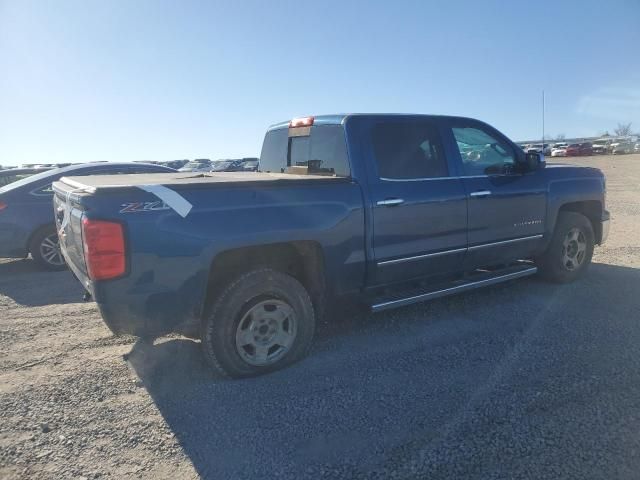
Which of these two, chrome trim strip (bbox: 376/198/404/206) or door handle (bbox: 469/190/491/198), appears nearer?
chrome trim strip (bbox: 376/198/404/206)

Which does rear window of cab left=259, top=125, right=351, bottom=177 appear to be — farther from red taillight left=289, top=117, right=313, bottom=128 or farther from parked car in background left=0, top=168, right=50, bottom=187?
parked car in background left=0, top=168, right=50, bottom=187

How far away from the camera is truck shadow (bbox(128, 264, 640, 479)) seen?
2803 mm

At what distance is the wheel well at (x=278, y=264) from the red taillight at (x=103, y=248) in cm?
65

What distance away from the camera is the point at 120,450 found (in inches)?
112

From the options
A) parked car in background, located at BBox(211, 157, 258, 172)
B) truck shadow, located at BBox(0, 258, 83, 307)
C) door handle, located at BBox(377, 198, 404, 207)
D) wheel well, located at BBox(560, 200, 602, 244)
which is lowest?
truck shadow, located at BBox(0, 258, 83, 307)

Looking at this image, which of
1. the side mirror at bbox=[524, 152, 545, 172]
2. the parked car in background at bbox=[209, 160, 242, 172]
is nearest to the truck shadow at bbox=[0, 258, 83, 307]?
the side mirror at bbox=[524, 152, 545, 172]

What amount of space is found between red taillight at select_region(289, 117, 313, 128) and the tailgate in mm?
2210

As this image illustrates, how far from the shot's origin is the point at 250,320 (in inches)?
147

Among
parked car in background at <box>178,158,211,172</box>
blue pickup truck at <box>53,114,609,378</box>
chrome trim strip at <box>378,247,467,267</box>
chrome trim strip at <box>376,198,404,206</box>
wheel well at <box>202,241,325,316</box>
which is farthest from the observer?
parked car in background at <box>178,158,211,172</box>

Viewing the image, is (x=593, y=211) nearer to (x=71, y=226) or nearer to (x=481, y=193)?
(x=481, y=193)

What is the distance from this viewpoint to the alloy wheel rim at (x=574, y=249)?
5809 millimetres

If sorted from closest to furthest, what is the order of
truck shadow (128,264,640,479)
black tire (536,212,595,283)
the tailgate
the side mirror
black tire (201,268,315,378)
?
truck shadow (128,264,640,479) < the tailgate < black tire (201,268,315,378) < the side mirror < black tire (536,212,595,283)

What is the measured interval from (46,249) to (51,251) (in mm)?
73

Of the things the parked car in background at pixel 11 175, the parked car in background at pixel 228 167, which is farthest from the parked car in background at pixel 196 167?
the parked car in background at pixel 11 175
